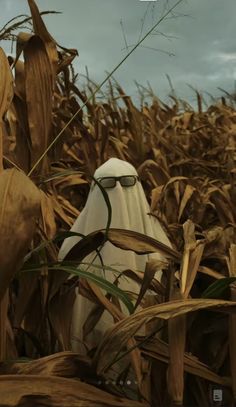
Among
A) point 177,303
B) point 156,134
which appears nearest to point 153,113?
point 156,134

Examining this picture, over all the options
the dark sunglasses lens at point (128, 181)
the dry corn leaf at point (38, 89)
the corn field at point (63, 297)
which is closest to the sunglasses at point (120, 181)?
the dark sunglasses lens at point (128, 181)

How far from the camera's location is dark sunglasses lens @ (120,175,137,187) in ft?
5.68

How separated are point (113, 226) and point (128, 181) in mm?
166

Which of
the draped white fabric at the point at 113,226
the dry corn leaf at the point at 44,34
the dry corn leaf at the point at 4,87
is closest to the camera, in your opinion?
the dry corn leaf at the point at 4,87

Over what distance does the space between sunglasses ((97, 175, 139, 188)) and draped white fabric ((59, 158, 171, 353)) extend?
1cm

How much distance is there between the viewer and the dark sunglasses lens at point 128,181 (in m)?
1.73

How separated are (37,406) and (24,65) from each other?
795 mm

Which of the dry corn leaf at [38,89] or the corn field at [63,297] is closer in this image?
the corn field at [63,297]

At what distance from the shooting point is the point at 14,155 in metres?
1.51

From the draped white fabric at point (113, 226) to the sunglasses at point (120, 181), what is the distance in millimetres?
11

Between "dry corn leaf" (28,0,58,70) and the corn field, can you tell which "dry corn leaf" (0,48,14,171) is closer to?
the corn field

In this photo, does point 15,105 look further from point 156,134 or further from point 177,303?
point 156,134

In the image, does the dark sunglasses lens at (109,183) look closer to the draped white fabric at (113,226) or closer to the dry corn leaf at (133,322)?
the draped white fabric at (113,226)

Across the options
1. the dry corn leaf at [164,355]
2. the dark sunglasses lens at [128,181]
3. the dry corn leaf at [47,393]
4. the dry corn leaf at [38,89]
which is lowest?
the dry corn leaf at [164,355]
